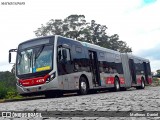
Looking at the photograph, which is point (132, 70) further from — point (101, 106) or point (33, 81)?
point (101, 106)

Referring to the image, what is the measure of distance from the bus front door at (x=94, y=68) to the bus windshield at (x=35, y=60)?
3760 mm

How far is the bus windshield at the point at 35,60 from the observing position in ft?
42.4

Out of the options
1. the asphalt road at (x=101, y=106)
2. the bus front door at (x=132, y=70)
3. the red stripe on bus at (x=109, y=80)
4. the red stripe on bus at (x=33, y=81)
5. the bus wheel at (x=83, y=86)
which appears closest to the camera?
the asphalt road at (x=101, y=106)

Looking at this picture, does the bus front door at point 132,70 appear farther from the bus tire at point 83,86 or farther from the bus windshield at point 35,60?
the bus windshield at point 35,60

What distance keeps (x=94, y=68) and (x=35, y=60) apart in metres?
4.49

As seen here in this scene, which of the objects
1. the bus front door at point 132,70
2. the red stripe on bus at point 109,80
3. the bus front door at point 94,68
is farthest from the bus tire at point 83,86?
the bus front door at point 132,70

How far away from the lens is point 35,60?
13.1m

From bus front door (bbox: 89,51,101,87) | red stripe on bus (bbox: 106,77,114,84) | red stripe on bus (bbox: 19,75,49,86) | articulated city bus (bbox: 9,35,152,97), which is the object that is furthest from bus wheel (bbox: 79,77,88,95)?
red stripe on bus (bbox: 106,77,114,84)

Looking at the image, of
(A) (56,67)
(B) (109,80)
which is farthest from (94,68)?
(A) (56,67)

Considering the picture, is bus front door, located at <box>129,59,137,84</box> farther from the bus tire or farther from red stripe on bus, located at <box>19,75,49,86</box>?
red stripe on bus, located at <box>19,75,49,86</box>

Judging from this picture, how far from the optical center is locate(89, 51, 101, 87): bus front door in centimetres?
1619

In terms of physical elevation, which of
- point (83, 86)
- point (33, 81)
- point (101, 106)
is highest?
point (33, 81)

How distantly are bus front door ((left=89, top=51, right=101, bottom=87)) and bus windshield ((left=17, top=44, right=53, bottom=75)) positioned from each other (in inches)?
148

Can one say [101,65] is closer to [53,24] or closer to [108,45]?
[53,24]
